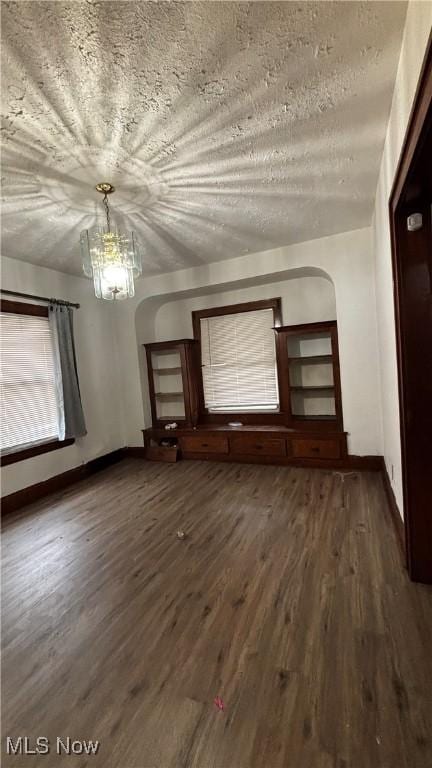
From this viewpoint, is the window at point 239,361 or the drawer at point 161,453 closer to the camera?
the window at point 239,361

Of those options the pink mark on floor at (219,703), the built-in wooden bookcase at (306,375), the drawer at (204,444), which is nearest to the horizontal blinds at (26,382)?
the drawer at (204,444)

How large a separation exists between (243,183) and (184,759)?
3.11 m

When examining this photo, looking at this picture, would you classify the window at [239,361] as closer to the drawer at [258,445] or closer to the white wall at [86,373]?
A: the drawer at [258,445]

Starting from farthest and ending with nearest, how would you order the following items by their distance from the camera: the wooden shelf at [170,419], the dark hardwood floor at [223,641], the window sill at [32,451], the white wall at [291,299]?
the wooden shelf at [170,419]
the white wall at [291,299]
the window sill at [32,451]
the dark hardwood floor at [223,641]

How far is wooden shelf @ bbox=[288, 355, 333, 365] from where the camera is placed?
13.8ft

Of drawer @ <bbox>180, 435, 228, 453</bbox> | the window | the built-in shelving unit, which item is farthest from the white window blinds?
drawer @ <bbox>180, 435, 228, 453</bbox>

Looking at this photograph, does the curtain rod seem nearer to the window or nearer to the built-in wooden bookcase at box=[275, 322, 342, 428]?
the window

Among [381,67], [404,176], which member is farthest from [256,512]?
[381,67]

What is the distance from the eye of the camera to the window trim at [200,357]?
4488 millimetres

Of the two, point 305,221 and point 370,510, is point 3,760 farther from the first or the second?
point 305,221

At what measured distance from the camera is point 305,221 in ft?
10.8

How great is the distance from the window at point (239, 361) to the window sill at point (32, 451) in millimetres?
2073

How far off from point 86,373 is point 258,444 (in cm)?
255

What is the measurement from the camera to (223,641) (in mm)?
1609
